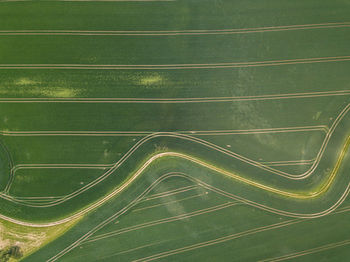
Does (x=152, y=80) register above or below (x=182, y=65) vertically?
below

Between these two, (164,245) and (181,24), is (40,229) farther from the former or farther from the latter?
(181,24)

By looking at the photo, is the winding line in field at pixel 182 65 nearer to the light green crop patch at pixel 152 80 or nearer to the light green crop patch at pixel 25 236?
the light green crop patch at pixel 152 80

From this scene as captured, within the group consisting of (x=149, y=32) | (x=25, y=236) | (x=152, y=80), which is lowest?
(x=25, y=236)

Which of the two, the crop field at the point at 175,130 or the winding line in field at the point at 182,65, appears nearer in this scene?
the crop field at the point at 175,130

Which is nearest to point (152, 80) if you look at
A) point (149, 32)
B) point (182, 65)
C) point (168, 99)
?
point (168, 99)

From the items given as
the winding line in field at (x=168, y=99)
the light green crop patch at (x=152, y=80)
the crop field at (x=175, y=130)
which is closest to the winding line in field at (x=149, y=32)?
the crop field at (x=175, y=130)

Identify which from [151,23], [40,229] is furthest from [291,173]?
[40,229]

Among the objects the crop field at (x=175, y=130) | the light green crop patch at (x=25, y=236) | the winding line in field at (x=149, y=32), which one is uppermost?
the winding line in field at (x=149, y=32)

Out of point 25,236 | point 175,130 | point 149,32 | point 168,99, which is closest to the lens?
point 25,236

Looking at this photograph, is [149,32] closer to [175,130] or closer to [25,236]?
[175,130]
